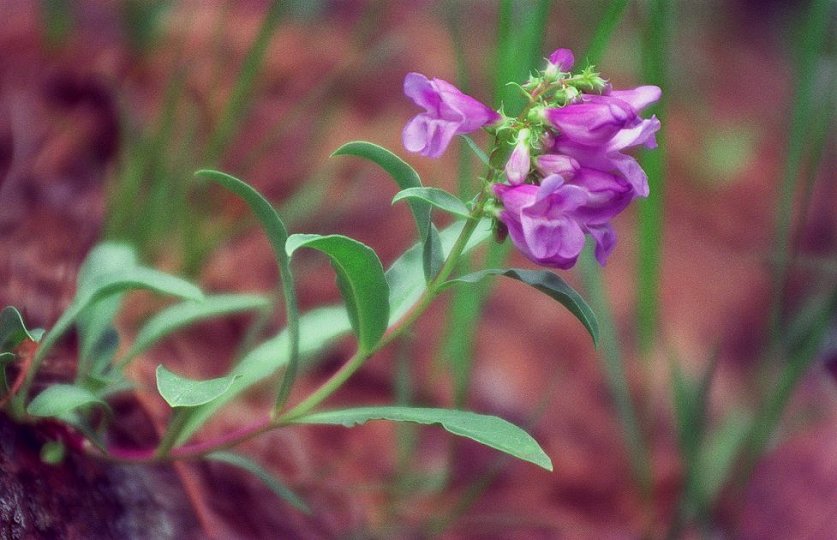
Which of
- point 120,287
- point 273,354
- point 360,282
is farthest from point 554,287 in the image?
point 120,287

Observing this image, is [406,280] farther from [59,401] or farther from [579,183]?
[59,401]

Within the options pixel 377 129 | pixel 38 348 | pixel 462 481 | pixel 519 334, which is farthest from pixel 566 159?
pixel 377 129

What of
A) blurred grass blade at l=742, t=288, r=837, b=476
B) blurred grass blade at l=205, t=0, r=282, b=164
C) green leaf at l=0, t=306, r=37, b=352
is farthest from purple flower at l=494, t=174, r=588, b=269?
blurred grass blade at l=205, t=0, r=282, b=164

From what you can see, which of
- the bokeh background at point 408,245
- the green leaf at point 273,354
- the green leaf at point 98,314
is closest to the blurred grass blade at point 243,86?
the bokeh background at point 408,245

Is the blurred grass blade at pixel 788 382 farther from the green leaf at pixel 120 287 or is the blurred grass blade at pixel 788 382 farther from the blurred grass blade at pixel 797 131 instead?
the green leaf at pixel 120 287

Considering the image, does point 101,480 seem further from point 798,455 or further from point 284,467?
point 798,455

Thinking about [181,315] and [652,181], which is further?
[652,181]
